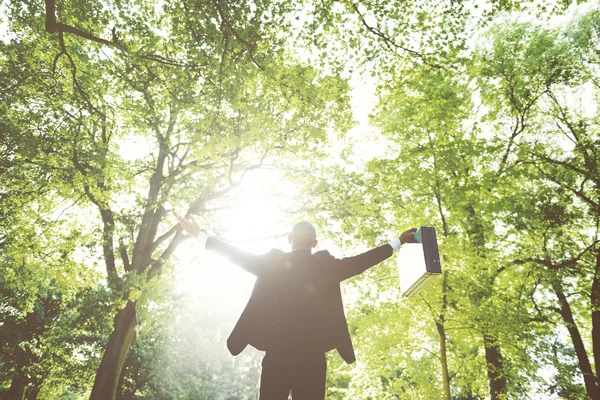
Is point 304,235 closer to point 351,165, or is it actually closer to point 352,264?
point 352,264

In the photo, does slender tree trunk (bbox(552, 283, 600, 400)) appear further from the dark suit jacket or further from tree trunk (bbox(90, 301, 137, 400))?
tree trunk (bbox(90, 301, 137, 400))

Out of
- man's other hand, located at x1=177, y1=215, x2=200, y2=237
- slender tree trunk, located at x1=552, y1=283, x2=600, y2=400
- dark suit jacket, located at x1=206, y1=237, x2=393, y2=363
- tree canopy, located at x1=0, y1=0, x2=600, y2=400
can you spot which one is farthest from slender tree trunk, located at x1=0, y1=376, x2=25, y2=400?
slender tree trunk, located at x1=552, y1=283, x2=600, y2=400

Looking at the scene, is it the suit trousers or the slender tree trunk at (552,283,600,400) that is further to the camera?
the slender tree trunk at (552,283,600,400)

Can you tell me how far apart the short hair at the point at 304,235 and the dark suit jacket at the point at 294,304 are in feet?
0.24

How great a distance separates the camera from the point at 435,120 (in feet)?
30.1

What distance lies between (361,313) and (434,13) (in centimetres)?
969

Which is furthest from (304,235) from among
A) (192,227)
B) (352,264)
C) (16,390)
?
(16,390)

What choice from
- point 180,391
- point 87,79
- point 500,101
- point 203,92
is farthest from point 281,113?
point 180,391

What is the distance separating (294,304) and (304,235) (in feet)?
1.73

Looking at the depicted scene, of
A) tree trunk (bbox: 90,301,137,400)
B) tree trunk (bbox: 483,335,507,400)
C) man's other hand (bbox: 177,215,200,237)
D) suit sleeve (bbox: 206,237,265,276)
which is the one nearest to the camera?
suit sleeve (bbox: 206,237,265,276)

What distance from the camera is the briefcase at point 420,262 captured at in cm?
258

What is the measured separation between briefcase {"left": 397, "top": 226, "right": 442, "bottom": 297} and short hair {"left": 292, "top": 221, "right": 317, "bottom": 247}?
997 mm

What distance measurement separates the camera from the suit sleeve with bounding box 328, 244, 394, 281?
7.41ft

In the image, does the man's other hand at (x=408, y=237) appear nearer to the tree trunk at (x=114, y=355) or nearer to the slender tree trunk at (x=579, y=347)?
the tree trunk at (x=114, y=355)
